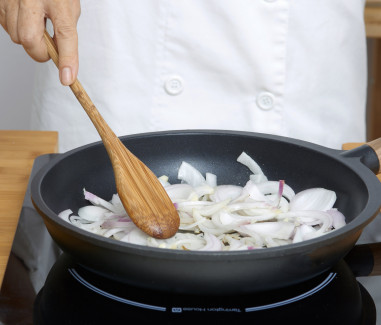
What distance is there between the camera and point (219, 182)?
945 millimetres

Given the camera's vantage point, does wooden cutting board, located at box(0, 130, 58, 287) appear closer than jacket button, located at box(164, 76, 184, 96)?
Yes

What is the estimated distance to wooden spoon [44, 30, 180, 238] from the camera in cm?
73

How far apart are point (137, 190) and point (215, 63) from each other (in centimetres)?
45

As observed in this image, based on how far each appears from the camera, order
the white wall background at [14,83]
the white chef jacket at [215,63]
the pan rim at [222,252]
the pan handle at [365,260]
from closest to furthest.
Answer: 1. the pan rim at [222,252]
2. the pan handle at [365,260]
3. the white chef jacket at [215,63]
4. the white wall background at [14,83]

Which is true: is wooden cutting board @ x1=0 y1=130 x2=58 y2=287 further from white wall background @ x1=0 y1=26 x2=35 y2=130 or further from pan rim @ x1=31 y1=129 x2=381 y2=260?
white wall background @ x1=0 y1=26 x2=35 y2=130

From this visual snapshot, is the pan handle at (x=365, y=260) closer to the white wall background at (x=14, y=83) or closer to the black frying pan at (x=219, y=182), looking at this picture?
the black frying pan at (x=219, y=182)

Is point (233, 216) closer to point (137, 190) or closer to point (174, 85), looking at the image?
point (137, 190)

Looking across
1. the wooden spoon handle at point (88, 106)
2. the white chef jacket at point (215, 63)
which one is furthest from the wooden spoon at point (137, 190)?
the white chef jacket at point (215, 63)

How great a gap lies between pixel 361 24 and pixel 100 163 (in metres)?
0.65

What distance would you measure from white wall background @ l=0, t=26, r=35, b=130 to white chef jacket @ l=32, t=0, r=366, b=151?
1068mm

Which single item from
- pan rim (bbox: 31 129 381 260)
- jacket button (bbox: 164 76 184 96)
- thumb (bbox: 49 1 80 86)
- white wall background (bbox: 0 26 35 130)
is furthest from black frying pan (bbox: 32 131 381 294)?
white wall background (bbox: 0 26 35 130)

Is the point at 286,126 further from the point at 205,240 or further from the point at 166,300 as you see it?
the point at 166,300

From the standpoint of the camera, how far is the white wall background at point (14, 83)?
2217mm

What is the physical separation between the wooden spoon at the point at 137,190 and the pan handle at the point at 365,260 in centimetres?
21
